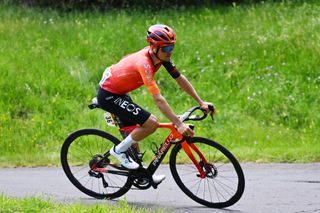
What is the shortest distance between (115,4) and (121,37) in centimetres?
250

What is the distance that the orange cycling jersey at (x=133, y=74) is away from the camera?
7.65 m

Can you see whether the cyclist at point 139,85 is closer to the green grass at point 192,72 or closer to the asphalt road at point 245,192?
the asphalt road at point 245,192

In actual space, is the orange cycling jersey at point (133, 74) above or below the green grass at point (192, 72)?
above

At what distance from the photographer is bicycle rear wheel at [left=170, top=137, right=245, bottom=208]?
26.1 feet

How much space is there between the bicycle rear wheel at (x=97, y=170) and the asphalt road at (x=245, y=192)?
12 cm

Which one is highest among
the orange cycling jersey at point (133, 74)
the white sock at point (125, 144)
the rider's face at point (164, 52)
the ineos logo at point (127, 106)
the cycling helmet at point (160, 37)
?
the cycling helmet at point (160, 37)

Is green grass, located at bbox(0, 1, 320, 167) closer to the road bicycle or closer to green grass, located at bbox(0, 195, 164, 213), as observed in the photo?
the road bicycle

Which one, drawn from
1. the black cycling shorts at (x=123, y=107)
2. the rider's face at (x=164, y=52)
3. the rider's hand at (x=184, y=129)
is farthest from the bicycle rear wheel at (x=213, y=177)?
the rider's face at (x=164, y=52)

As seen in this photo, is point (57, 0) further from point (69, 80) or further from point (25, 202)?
point (25, 202)

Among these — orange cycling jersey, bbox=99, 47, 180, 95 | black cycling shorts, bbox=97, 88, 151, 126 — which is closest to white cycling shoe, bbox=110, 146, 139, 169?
black cycling shorts, bbox=97, 88, 151, 126

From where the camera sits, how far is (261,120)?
42.1 feet

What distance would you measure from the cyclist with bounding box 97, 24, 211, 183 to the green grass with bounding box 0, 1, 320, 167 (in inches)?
134

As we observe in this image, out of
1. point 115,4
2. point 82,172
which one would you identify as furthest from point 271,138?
point 115,4

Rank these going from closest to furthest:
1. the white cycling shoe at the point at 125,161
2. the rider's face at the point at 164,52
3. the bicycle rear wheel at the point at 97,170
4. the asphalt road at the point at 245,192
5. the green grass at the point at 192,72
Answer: the rider's face at the point at 164,52
the asphalt road at the point at 245,192
the white cycling shoe at the point at 125,161
the bicycle rear wheel at the point at 97,170
the green grass at the point at 192,72
